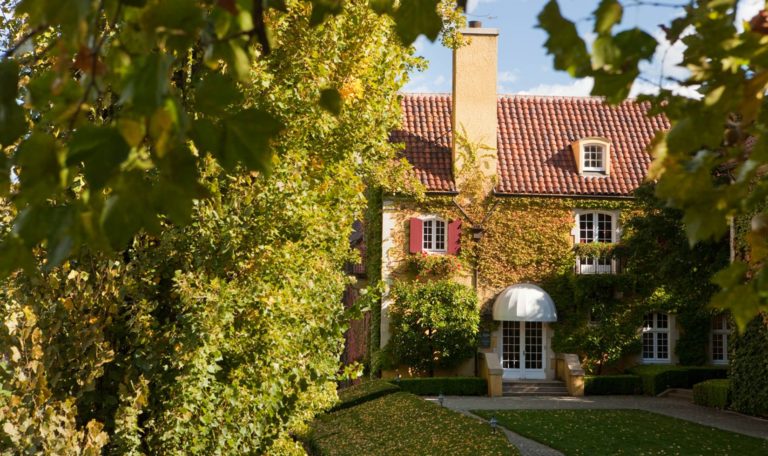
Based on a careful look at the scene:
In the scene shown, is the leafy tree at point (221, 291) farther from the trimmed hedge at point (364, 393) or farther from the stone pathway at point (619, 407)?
the trimmed hedge at point (364, 393)

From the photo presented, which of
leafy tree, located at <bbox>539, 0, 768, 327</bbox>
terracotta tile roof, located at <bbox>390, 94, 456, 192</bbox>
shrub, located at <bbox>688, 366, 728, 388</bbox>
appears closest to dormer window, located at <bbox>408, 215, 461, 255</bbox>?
terracotta tile roof, located at <bbox>390, 94, 456, 192</bbox>

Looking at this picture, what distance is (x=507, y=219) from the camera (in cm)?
2922

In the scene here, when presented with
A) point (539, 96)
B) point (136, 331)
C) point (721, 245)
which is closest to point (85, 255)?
point (136, 331)

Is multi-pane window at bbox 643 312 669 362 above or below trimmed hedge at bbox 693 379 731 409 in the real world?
above

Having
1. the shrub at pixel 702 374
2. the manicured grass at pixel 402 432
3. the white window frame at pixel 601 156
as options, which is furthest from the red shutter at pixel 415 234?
the shrub at pixel 702 374

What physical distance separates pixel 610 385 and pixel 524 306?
10.2 feet

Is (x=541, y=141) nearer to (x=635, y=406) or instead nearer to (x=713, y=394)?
(x=635, y=406)

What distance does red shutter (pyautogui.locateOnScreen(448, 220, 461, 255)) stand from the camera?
95.5ft

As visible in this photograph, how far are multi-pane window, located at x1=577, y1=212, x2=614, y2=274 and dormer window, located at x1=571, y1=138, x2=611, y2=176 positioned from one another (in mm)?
1253

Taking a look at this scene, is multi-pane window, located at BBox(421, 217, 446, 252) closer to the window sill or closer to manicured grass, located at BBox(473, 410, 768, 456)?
the window sill

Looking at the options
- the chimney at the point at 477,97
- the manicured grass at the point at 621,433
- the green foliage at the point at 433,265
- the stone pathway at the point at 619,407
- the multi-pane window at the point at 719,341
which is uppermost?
the chimney at the point at 477,97

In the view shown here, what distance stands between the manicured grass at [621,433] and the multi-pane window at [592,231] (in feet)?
25.9

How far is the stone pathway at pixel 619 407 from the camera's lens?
1823 cm

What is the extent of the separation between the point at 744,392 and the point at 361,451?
884 centimetres
